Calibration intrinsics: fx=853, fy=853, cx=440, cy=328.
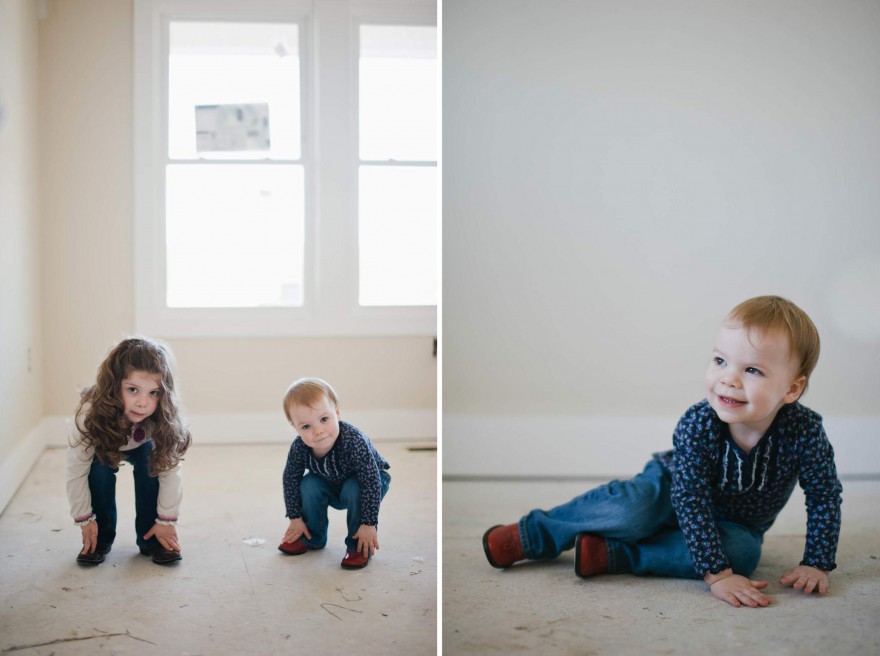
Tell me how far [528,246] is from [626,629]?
123 centimetres

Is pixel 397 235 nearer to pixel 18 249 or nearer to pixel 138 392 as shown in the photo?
pixel 18 249

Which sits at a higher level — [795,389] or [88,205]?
[88,205]

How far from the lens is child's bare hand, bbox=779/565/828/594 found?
1.17 metres

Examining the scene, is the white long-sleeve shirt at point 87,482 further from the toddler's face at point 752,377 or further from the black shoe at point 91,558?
the toddler's face at point 752,377

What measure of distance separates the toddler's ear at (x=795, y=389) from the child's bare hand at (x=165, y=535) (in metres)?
0.96

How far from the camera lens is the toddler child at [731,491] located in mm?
1154

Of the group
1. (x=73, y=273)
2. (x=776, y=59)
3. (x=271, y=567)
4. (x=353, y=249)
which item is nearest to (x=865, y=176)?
(x=776, y=59)

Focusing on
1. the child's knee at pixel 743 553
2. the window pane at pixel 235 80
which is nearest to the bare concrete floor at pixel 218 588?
the child's knee at pixel 743 553

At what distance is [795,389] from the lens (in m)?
1.18

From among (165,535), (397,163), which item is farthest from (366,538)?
(397,163)

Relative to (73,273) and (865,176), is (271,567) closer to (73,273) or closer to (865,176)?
(73,273)

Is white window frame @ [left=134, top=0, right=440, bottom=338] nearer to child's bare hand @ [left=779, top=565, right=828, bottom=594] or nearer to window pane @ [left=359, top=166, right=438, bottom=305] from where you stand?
window pane @ [left=359, top=166, right=438, bottom=305]

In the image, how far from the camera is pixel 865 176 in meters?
2.10

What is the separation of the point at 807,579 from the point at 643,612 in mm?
251
